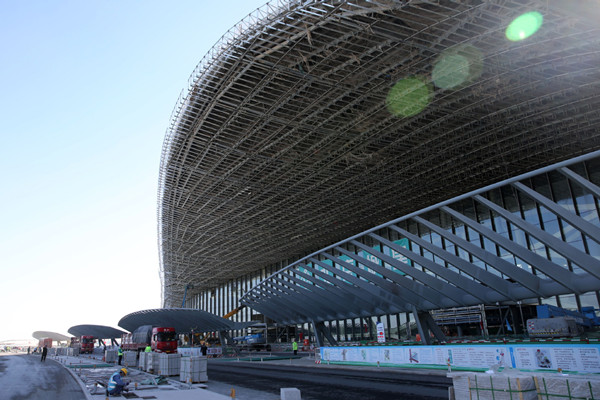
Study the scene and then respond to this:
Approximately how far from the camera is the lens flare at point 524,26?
65.4ft

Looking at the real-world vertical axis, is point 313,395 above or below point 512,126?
below

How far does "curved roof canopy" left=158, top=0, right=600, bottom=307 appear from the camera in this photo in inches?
853

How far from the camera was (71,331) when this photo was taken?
101 m

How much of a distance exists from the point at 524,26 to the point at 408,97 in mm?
8117

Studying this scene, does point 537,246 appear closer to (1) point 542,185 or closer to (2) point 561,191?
(2) point 561,191

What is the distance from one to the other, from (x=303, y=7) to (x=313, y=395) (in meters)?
18.6

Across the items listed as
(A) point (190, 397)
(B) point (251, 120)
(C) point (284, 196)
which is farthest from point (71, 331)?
(A) point (190, 397)

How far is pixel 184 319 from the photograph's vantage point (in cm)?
6556

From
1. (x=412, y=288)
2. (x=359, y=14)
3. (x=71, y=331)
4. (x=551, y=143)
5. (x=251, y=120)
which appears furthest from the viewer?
(x=71, y=331)

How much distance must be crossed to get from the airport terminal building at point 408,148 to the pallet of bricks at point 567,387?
1129 cm

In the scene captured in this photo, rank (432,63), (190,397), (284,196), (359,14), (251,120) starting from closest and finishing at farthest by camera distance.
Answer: (190,397) < (359,14) < (432,63) < (251,120) < (284,196)

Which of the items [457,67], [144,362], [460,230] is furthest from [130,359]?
[460,230]

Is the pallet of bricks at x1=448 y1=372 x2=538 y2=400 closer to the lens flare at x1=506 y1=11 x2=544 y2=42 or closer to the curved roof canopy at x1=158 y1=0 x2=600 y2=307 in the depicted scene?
the curved roof canopy at x1=158 y1=0 x2=600 y2=307

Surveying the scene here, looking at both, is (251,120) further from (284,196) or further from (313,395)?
(313,395)
